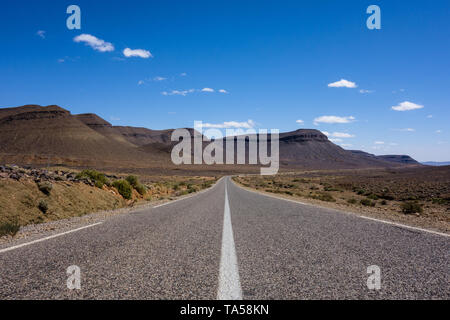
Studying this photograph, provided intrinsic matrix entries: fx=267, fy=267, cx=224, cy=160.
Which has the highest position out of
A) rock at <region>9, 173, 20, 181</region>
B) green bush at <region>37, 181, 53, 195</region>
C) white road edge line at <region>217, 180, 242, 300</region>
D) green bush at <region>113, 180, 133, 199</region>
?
rock at <region>9, 173, 20, 181</region>

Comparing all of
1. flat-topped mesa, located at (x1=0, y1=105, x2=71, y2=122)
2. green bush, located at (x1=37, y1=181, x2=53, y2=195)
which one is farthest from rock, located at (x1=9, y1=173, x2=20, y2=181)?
flat-topped mesa, located at (x1=0, y1=105, x2=71, y2=122)

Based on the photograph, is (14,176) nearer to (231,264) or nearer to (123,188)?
(123,188)

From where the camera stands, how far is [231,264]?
Result: 3.74 meters

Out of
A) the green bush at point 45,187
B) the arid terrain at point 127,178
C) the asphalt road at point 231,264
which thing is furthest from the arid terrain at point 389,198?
the green bush at point 45,187

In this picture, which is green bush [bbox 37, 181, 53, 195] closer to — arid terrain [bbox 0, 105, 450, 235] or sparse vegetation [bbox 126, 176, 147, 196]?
arid terrain [bbox 0, 105, 450, 235]

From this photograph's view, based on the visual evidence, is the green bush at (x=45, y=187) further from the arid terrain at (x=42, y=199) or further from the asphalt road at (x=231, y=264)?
the asphalt road at (x=231, y=264)

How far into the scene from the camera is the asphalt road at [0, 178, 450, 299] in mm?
2807

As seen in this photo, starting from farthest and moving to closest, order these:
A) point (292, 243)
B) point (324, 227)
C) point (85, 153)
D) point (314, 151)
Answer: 1. point (314, 151)
2. point (85, 153)
3. point (324, 227)
4. point (292, 243)

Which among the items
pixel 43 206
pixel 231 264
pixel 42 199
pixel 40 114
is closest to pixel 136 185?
pixel 42 199

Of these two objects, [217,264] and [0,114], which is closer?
[217,264]

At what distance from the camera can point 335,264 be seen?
368 centimetres

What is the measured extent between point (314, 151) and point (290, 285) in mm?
202362

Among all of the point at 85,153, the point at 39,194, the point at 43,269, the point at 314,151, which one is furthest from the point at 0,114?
the point at 314,151
